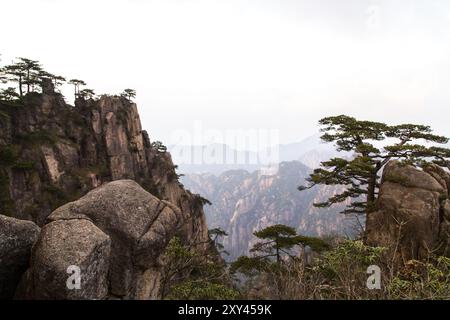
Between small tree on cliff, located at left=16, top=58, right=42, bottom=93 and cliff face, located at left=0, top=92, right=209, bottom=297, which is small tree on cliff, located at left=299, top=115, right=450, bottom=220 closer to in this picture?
cliff face, located at left=0, top=92, right=209, bottom=297

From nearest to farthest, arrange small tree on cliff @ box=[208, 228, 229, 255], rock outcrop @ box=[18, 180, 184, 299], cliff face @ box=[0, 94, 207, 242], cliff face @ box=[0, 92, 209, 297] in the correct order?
rock outcrop @ box=[18, 180, 184, 299] < small tree on cliff @ box=[208, 228, 229, 255] < cliff face @ box=[0, 92, 209, 297] < cliff face @ box=[0, 94, 207, 242]

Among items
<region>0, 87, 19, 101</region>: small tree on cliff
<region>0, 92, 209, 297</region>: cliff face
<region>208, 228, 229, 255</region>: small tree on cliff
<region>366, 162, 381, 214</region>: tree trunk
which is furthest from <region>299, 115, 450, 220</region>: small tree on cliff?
<region>0, 87, 19, 101</region>: small tree on cliff

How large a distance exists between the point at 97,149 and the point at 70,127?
5.54 m

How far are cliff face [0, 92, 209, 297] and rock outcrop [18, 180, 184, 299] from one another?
73.3 feet

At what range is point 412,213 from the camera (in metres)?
20.1

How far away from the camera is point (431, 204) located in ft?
67.3

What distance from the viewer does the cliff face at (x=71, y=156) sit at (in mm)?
42188

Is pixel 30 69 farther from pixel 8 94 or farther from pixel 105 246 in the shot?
pixel 105 246

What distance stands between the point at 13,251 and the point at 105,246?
2599 millimetres

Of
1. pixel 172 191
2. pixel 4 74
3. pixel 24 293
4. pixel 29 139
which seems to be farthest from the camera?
pixel 172 191

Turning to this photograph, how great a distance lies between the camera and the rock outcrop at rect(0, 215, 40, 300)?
9.19 meters

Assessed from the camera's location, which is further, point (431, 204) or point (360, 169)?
point (360, 169)
